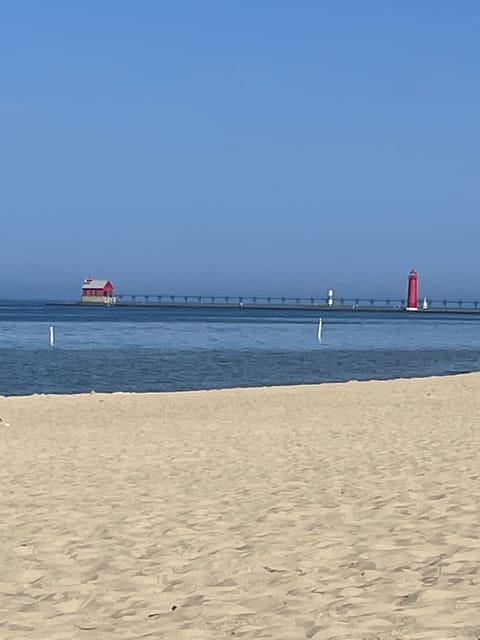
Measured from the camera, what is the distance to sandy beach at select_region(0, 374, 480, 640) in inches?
202

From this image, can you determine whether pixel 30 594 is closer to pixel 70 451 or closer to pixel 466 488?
pixel 466 488

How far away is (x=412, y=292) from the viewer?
527 feet

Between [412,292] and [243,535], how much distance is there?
156 metres

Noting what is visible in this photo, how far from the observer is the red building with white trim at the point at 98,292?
178 metres

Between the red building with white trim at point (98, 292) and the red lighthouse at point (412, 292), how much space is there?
185ft

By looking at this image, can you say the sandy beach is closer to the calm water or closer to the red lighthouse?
the calm water

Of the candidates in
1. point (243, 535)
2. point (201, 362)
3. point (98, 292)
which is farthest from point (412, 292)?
point (243, 535)

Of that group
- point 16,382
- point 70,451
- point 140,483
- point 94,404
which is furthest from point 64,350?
point 140,483

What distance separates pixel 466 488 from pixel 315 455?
3552 mm

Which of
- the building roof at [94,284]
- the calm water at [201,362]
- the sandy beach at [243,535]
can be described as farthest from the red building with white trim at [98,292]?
the sandy beach at [243,535]

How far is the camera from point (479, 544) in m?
6.33

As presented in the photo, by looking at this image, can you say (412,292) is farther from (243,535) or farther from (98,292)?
(243,535)

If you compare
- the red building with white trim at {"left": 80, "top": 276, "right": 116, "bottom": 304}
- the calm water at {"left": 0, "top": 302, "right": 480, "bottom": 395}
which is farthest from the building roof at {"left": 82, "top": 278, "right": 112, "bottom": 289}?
the calm water at {"left": 0, "top": 302, "right": 480, "bottom": 395}

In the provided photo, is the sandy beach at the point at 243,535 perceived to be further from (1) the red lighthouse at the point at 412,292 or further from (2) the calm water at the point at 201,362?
(1) the red lighthouse at the point at 412,292
